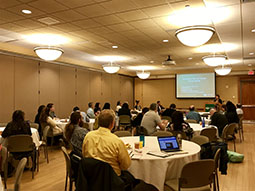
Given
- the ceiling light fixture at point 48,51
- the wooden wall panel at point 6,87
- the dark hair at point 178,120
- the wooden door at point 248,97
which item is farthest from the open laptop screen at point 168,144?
the wooden door at point 248,97

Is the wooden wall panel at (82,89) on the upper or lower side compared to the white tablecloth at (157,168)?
upper

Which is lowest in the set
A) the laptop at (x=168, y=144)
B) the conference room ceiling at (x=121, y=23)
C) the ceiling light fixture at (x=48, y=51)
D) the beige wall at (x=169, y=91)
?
the laptop at (x=168, y=144)

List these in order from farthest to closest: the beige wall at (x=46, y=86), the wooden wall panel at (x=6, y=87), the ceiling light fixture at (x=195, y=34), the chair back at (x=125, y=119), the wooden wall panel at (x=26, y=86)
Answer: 1. the chair back at (x=125, y=119)
2. the wooden wall panel at (x=26, y=86)
3. the beige wall at (x=46, y=86)
4. the wooden wall panel at (x=6, y=87)
5. the ceiling light fixture at (x=195, y=34)

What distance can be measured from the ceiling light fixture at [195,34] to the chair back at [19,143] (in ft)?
12.5

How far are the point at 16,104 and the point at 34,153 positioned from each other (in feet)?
13.9

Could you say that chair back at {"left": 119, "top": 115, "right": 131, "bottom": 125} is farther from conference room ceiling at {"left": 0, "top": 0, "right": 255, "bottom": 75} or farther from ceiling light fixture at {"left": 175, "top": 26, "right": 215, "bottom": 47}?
ceiling light fixture at {"left": 175, "top": 26, "right": 215, "bottom": 47}

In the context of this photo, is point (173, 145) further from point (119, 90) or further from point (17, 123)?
point (119, 90)

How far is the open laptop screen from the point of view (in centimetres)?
327

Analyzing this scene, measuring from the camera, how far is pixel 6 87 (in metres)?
7.89

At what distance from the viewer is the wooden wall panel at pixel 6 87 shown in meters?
7.73

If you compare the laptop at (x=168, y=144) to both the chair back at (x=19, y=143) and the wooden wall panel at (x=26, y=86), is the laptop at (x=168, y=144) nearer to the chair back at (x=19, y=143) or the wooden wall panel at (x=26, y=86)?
the chair back at (x=19, y=143)

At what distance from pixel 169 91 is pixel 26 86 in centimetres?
959

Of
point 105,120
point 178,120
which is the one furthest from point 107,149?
point 178,120

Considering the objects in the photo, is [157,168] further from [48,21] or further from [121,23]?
[48,21]
